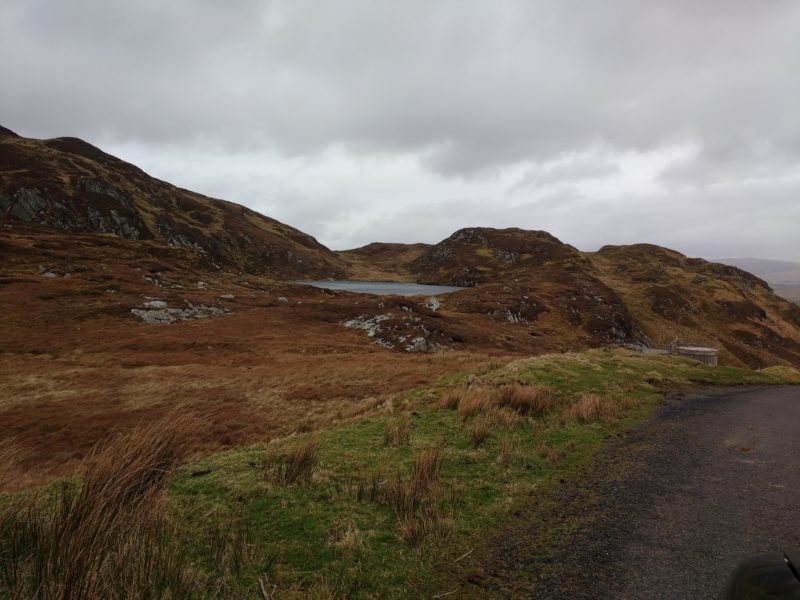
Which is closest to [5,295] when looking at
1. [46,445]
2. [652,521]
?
[46,445]

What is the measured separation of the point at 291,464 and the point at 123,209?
139161 mm

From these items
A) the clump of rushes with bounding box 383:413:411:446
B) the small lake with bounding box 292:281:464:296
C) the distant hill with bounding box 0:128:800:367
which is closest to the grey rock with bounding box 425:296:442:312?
the distant hill with bounding box 0:128:800:367

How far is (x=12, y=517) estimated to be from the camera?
458 cm

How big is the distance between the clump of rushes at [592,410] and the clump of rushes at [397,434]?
226 inches

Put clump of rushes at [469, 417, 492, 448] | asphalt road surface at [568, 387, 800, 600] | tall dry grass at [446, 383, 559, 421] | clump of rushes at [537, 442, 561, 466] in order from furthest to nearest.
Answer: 1. tall dry grass at [446, 383, 559, 421]
2. clump of rushes at [469, 417, 492, 448]
3. clump of rushes at [537, 442, 561, 466]
4. asphalt road surface at [568, 387, 800, 600]

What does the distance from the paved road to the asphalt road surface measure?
2 cm

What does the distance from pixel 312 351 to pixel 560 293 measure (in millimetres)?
59182

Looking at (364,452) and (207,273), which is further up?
(207,273)

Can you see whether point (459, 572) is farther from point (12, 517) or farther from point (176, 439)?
point (12, 517)

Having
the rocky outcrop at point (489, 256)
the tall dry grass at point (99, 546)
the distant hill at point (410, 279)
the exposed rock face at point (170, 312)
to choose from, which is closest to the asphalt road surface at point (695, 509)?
the tall dry grass at point (99, 546)

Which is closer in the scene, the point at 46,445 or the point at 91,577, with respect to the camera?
the point at 91,577

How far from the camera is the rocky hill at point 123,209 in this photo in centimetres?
10294

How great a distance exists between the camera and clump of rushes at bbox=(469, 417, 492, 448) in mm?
10586

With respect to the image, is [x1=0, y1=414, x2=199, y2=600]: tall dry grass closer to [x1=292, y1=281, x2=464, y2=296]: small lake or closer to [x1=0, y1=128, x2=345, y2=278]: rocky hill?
[x1=292, y1=281, x2=464, y2=296]: small lake
